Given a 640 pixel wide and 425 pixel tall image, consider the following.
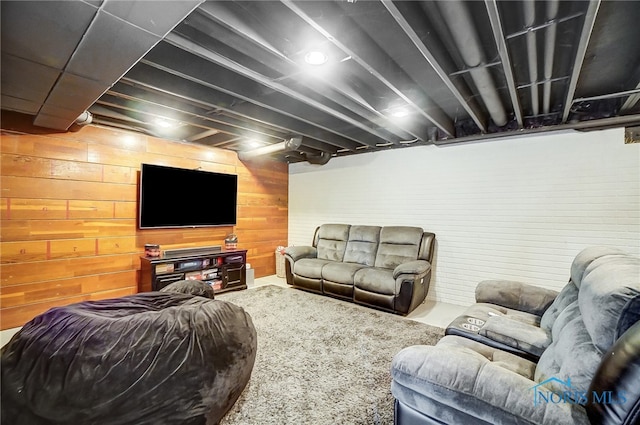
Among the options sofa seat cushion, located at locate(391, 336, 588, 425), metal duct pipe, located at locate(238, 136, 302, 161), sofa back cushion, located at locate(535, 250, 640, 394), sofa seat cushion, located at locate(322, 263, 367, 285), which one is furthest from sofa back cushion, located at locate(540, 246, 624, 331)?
metal duct pipe, located at locate(238, 136, 302, 161)

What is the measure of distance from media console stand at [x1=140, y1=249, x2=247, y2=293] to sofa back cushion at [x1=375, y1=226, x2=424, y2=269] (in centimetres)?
223

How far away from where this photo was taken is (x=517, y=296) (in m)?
2.40

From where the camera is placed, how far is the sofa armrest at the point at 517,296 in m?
2.28

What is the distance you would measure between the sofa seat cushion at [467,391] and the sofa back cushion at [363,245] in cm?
302

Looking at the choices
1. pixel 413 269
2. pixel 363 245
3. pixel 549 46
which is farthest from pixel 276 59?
pixel 363 245

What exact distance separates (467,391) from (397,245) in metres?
3.15

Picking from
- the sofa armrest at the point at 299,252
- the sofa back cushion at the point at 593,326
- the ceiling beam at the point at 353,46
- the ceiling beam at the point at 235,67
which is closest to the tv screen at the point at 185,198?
the sofa armrest at the point at 299,252

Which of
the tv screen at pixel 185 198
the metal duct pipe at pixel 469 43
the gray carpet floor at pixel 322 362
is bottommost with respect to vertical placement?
the gray carpet floor at pixel 322 362

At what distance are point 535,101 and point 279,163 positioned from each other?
4.27 metres

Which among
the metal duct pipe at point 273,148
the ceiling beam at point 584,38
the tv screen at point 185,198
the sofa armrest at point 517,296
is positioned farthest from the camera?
the metal duct pipe at point 273,148

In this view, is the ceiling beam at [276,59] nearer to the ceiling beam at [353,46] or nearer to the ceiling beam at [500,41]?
the ceiling beam at [353,46]

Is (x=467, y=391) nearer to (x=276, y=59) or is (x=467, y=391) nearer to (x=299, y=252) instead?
(x=276, y=59)

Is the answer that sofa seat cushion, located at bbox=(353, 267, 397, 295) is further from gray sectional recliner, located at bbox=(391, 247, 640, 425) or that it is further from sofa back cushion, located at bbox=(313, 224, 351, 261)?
gray sectional recliner, located at bbox=(391, 247, 640, 425)

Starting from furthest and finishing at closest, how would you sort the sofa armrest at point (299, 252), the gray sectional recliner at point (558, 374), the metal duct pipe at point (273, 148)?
the sofa armrest at point (299, 252)
the metal duct pipe at point (273, 148)
the gray sectional recliner at point (558, 374)
